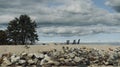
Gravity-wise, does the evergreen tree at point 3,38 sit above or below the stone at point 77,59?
below

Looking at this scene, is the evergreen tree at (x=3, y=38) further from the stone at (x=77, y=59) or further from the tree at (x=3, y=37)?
the stone at (x=77, y=59)

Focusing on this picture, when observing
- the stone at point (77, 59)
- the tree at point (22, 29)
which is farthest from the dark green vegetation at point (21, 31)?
the stone at point (77, 59)

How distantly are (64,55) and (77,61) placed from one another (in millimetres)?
1596

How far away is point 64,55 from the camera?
1866 cm

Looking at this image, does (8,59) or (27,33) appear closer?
(8,59)

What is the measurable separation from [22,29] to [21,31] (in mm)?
359

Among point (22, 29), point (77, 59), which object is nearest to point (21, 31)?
point (22, 29)

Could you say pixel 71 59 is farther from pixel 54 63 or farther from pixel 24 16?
pixel 24 16

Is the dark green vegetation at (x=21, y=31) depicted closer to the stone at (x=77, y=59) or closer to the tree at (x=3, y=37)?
the tree at (x=3, y=37)

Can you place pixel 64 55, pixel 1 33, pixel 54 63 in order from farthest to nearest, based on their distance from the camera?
pixel 1 33 < pixel 64 55 < pixel 54 63

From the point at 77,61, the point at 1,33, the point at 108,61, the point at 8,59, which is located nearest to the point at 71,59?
the point at 77,61

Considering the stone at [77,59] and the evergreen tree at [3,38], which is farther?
the evergreen tree at [3,38]

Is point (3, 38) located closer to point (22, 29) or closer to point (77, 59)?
point (22, 29)

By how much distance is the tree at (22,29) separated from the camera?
5671 cm
